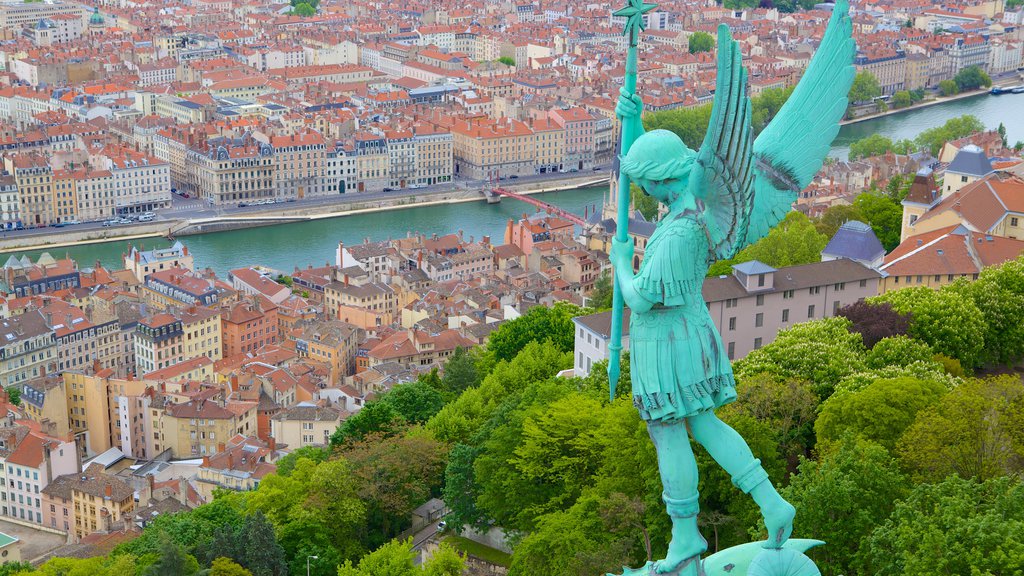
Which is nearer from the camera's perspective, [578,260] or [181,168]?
[578,260]

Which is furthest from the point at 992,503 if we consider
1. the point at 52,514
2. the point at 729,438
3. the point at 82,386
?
the point at 82,386

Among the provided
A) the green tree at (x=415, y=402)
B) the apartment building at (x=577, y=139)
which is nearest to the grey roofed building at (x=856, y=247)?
the green tree at (x=415, y=402)

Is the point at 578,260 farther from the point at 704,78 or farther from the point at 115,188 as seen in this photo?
the point at 704,78

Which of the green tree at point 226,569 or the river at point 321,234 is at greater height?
the green tree at point 226,569

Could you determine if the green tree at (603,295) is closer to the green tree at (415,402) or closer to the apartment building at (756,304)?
the green tree at (415,402)

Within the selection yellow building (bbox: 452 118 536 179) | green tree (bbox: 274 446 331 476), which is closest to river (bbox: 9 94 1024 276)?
yellow building (bbox: 452 118 536 179)
